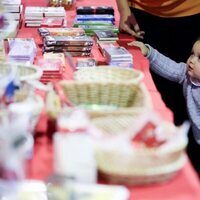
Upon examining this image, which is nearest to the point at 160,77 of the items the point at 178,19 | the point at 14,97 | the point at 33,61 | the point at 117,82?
the point at 178,19

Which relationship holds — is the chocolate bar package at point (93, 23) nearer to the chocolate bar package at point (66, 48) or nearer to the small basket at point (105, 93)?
the chocolate bar package at point (66, 48)

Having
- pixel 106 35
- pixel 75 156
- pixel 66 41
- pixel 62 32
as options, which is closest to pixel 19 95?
pixel 75 156

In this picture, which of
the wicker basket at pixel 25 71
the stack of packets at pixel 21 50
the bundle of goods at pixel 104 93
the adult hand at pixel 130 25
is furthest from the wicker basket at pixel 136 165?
the adult hand at pixel 130 25

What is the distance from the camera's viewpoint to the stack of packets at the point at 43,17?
8.46 feet

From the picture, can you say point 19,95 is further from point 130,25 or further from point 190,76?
point 130,25

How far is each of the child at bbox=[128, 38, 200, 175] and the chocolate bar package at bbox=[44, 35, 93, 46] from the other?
0.99ft

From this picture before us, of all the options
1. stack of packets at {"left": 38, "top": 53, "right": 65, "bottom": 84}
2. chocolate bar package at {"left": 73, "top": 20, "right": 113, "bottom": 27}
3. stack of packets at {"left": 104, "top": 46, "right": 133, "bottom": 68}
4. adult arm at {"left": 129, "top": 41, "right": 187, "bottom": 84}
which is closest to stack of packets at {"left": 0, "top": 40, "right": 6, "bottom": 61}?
stack of packets at {"left": 38, "top": 53, "right": 65, "bottom": 84}

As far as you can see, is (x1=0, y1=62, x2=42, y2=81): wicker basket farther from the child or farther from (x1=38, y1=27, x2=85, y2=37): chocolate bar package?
the child

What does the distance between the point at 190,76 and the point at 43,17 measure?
0.81m

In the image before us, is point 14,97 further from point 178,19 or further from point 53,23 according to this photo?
point 178,19

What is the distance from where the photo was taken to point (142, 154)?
1.05m

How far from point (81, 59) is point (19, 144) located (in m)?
1.09

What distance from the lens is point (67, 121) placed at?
1073 millimetres

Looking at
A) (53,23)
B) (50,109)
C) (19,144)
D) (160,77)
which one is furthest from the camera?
(160,77)
